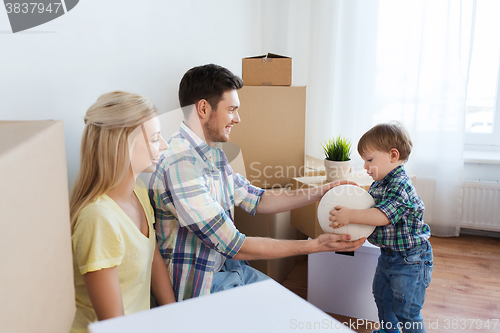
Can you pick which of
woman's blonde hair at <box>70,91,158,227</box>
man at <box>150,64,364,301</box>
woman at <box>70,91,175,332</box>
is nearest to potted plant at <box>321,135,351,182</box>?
man at <box>150,64,364,301</box>

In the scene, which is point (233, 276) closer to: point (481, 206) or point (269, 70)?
point (269, 70)

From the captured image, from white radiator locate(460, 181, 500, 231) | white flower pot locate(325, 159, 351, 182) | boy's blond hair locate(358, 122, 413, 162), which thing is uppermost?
boy's blond hair locate(358, 122, 413, 162)

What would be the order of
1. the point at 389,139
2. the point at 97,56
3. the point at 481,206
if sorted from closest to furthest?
the point at 97,56 < the point at 389,139 < the point at 481,206

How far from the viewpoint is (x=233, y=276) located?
1380mm

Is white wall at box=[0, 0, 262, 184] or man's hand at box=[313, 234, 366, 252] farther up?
white wall at box=[0, 0, 262, 184]

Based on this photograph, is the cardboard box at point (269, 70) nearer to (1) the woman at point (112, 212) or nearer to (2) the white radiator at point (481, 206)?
(1) the woman at point (112, 212)

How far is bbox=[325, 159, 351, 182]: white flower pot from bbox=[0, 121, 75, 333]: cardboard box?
157cm

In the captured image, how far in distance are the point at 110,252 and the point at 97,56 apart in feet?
2.06

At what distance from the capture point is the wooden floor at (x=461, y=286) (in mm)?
1780

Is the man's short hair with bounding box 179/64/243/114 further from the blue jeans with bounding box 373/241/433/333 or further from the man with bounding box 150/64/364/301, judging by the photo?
the blue jeans with bounding box 373/241/433/333

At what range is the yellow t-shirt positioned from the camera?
88 cm

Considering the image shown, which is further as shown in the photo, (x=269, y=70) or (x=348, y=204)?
(x=269, y=70)

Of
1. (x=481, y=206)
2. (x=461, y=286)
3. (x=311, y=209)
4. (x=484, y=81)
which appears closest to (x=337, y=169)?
(x=311, y=209)

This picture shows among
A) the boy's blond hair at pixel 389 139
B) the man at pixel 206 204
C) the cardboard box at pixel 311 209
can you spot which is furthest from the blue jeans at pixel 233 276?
the boy's blond hair at pixel 389 139
